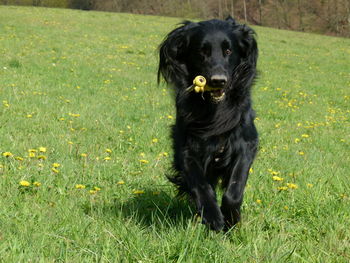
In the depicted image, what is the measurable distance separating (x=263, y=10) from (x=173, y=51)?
48.5 metres

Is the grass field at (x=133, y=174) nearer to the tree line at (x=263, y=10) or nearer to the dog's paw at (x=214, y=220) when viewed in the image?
the dog's paw at (x=214, y=220)

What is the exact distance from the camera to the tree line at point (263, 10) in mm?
45125

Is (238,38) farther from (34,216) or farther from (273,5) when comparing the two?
(273,5)

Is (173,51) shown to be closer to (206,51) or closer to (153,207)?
(206,51)

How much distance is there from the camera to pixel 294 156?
519cm

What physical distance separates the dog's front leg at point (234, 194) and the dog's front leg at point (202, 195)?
0.39 ft

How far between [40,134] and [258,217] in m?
3.14

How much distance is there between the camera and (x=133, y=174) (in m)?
4.09

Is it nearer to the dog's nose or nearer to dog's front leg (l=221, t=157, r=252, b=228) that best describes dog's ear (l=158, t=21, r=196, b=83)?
the dog's nose

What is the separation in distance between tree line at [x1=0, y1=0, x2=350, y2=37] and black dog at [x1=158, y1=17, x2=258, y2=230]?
43930mm

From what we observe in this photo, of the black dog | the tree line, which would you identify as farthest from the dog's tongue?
the tree line

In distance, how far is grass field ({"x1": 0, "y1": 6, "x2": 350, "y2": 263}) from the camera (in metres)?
2.35

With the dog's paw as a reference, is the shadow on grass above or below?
below

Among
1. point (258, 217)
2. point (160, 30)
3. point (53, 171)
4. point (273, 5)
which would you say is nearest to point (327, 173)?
point (258, 217)
